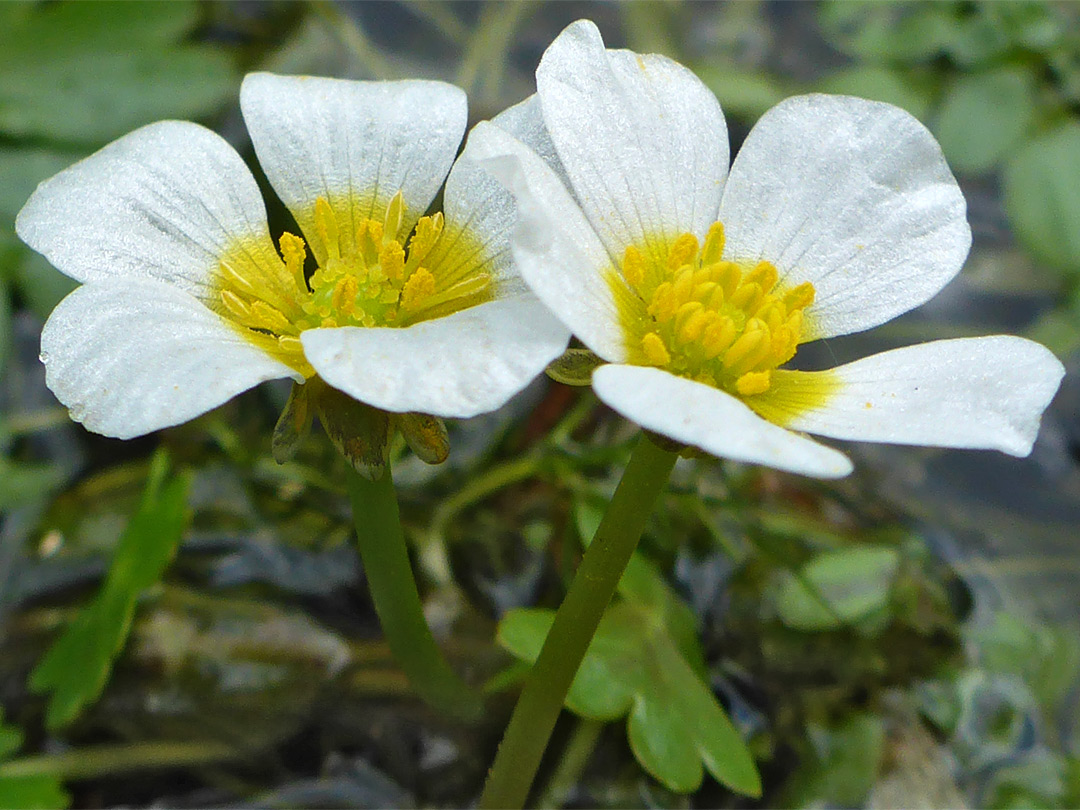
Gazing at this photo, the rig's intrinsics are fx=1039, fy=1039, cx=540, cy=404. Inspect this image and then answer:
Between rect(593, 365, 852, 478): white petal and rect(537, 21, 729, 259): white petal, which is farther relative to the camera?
rect(537, 21, 729, 259): white petal

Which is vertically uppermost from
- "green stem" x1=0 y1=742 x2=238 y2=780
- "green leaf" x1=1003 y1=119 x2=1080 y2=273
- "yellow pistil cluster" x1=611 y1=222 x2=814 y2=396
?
"yellow pistil cluster" x1=611 y1=222 x2=814 y2=396

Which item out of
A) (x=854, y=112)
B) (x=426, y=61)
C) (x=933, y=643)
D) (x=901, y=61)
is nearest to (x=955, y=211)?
(x=854, y=112)

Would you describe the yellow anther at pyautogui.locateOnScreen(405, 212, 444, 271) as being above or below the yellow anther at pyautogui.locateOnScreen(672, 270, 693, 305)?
below

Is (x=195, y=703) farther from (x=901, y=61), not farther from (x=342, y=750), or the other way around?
(x=901, y=61)

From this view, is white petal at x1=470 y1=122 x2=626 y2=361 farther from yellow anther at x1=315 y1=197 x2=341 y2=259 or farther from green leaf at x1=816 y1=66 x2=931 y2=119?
green leaf at x1=816 y1=66 x2=931 y2=119

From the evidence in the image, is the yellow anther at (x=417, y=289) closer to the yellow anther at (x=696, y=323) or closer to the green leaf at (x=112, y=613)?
the yellow anther at (x=696, y=323)

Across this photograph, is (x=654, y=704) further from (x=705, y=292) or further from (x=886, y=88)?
(x=886, y=88)

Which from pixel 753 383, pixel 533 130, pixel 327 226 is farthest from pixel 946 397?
pixel 327 226

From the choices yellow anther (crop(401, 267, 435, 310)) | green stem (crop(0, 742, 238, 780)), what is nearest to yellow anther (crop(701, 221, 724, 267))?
yellow anther (crop(401, 267, 435, 310))
